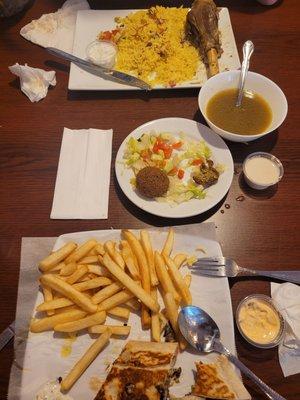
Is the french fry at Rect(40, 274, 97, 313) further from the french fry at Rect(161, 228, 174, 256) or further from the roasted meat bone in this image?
the roasted meat bone

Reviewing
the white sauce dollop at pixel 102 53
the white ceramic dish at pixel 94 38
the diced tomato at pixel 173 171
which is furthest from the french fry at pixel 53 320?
the white sauce dollop at pixel 102 53

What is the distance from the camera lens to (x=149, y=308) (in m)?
1.83

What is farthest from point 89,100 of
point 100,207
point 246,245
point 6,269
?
point 246,245

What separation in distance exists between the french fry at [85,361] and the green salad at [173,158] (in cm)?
84

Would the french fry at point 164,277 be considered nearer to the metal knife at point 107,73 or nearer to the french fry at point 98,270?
the french fry at point 98,270

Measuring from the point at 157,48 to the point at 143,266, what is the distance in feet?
5.65

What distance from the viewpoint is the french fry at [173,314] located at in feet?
5.92

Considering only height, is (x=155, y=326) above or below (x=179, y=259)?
below

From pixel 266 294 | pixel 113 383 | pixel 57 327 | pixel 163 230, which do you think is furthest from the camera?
pixel 163 230

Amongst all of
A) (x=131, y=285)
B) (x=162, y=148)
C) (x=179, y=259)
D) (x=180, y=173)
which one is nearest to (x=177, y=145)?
(x=162, y=148)

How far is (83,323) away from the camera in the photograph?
1784mm

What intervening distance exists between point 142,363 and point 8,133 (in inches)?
68.7

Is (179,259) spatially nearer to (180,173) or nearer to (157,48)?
(180,173)

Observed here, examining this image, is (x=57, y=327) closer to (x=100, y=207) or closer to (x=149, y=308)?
(x=149, y=308)
